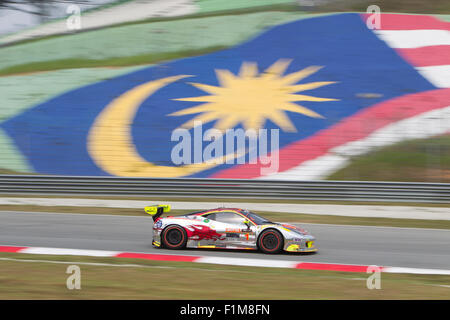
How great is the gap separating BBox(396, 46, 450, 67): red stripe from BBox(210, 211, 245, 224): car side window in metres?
18.1

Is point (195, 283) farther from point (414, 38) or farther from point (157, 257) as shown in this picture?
point (414, 38)

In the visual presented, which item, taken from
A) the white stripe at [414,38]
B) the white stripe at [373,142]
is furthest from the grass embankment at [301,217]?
the white stripe at [414,38]

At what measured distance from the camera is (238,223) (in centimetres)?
1080

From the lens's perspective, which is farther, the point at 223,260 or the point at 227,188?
the point at 227,188

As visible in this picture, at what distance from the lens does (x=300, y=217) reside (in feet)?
51.9

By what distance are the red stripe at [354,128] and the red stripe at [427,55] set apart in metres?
2.30

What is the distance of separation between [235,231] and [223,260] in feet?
3.09

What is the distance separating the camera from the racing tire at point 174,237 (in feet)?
35.7

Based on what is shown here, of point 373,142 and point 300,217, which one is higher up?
point 373,142

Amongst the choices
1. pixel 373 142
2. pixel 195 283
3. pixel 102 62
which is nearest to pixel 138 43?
pixel 102 62

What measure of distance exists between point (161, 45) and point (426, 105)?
1238 cm

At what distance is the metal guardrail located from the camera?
18.5 metres

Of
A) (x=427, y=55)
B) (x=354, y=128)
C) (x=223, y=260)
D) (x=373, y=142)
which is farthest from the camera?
(x=427, y=55)

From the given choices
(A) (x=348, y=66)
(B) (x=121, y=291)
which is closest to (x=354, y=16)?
(A) (x=348, y=66)
